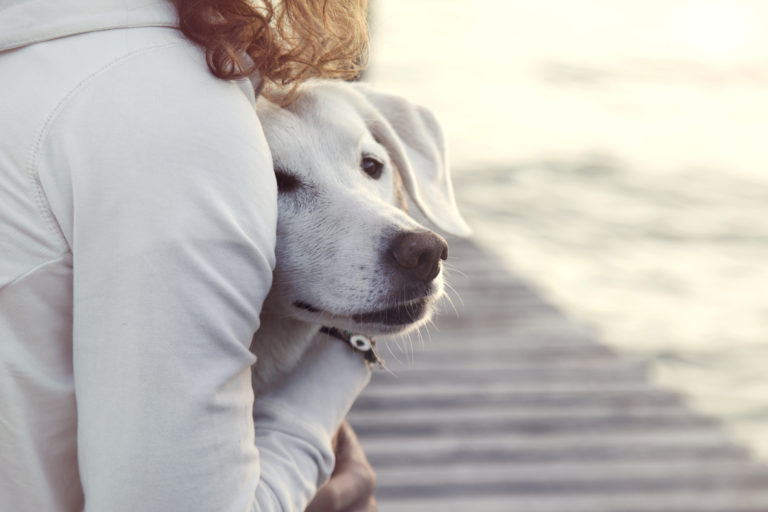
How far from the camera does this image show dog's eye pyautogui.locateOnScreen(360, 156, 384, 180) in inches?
51.7

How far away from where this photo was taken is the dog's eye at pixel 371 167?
4.31ft

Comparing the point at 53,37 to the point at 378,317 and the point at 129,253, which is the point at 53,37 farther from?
the point at 378,317

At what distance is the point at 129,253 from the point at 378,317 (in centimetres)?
46

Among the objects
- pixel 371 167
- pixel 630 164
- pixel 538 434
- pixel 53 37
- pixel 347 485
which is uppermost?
pixel 53 37

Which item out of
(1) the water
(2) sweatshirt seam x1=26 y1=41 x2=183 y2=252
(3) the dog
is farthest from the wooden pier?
(2) sweatshirt seam x1=26 y1=41 x2=183 y2=252

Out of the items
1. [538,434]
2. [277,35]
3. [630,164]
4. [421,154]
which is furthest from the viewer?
[630,164]

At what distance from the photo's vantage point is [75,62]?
0.75 m

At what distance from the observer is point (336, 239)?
3.65ft

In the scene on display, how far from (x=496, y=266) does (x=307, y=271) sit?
9.79 feet

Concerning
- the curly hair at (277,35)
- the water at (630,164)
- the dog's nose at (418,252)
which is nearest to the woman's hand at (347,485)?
the dog's nose at (418,252)

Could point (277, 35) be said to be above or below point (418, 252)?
above

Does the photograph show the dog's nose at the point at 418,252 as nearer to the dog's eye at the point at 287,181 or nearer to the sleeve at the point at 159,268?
the dog's eye at the point at 287,181

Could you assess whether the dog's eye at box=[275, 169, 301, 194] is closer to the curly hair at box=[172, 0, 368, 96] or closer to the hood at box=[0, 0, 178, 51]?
the curly hair at box=[172, 0, 368, 96]

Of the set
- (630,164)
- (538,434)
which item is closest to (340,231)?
(538,434)
